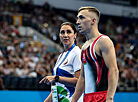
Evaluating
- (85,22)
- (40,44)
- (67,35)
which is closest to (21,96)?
(67,35)

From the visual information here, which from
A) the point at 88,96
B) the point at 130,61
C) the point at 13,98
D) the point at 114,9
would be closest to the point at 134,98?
the point at 13,98

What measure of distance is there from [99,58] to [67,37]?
3.47 feet

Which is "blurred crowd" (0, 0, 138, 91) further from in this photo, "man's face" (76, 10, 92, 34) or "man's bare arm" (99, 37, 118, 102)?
"man's bare arm" (99, 37, 118, 102)

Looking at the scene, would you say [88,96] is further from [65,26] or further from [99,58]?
[65,26]

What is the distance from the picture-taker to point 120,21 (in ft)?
75.6

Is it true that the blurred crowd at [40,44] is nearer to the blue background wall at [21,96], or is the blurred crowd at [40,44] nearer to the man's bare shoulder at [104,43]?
the blue background wall at [21,96]

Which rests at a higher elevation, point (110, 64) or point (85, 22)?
point (85, 22)

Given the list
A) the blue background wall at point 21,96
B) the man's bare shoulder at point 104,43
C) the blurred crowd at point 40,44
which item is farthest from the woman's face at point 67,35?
the blurred crowd at point 40,44

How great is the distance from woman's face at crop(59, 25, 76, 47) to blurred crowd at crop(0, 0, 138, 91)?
641 cm

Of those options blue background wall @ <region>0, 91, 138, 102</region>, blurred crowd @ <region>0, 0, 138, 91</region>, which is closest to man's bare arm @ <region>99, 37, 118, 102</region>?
blue background wall @ <region>0, 91, 138, 102</region>

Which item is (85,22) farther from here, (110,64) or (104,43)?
(110,64)

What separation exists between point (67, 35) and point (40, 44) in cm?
1042

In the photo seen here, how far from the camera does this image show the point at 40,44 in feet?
46.4

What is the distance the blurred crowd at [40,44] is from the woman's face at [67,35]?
6.41 m
